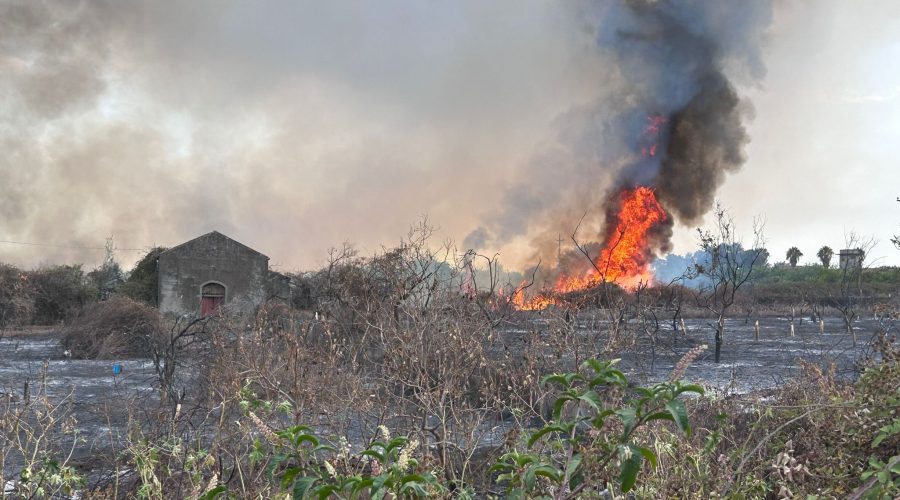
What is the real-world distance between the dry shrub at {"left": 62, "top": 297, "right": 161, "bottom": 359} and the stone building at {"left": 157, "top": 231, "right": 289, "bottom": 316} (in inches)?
499

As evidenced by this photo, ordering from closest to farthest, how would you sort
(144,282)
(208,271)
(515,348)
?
(515,348), (208,271), (144,282)

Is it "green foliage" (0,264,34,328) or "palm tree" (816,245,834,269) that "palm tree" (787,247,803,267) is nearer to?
"palm tree" (816,245,834,269)

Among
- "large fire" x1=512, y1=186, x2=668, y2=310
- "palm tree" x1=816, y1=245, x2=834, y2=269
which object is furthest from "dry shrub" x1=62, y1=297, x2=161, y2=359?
"palm tree" x1=816, y1=245, x2=834, y2=269

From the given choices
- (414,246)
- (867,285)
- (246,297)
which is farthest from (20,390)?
(867,285)

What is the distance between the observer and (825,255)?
64.6 m

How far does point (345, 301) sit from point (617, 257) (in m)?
19.4

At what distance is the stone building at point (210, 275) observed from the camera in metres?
35.3

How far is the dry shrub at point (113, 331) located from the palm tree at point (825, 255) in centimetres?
6161

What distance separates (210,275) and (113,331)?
1505 cm

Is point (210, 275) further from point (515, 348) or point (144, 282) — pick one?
point (515, 348)

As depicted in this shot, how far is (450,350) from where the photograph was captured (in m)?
6.84

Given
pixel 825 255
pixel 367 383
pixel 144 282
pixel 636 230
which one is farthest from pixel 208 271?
pixel 825 255

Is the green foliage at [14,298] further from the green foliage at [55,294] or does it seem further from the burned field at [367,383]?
the burned field at [367,383]

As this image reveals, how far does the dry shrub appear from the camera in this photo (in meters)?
20.6
